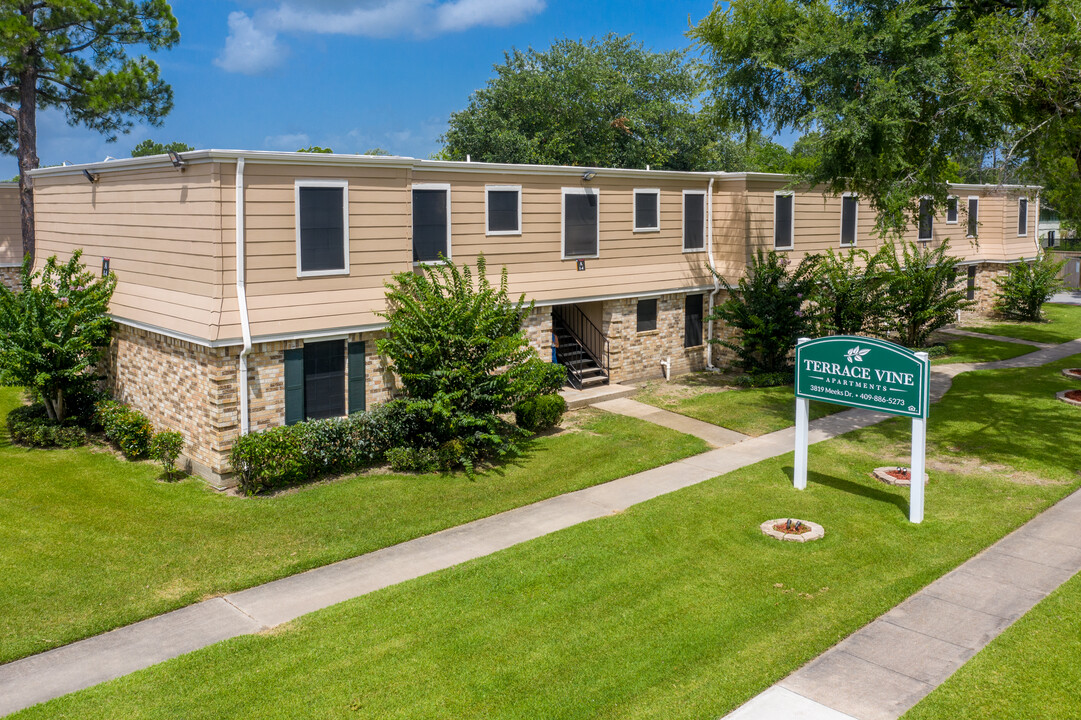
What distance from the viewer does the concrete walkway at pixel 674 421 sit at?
18.1 meters

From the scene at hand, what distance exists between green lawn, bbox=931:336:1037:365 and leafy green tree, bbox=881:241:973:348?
3.58ft

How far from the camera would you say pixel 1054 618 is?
9.76m

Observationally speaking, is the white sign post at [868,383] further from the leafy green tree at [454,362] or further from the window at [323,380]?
the window at [323,380]

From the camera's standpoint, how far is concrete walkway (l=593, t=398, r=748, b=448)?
59.4 ft

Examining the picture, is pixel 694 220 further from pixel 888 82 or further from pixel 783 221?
pixel 888 82

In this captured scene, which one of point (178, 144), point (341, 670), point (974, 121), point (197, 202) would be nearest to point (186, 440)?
point (197, 202)

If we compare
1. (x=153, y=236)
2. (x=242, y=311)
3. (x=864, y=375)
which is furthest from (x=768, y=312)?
(x=153, y=236)

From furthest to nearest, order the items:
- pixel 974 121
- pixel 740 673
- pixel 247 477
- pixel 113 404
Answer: pixel 974 121
pixel 113 404
pixel 247 477
pixel 740 673

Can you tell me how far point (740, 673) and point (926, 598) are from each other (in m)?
3.20

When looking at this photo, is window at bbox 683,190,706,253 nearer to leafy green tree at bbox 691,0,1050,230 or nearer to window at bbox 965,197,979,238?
leafy green tree at bbox 691,0,1050,230

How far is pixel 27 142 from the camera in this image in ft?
92.8

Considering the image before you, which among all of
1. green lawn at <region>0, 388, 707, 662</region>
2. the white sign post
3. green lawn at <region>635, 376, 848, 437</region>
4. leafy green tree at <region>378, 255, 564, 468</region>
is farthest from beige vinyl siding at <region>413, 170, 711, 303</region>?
the white sign post

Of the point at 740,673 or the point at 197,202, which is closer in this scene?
the point at 740,673

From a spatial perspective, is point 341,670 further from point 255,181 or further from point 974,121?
point 974,121
